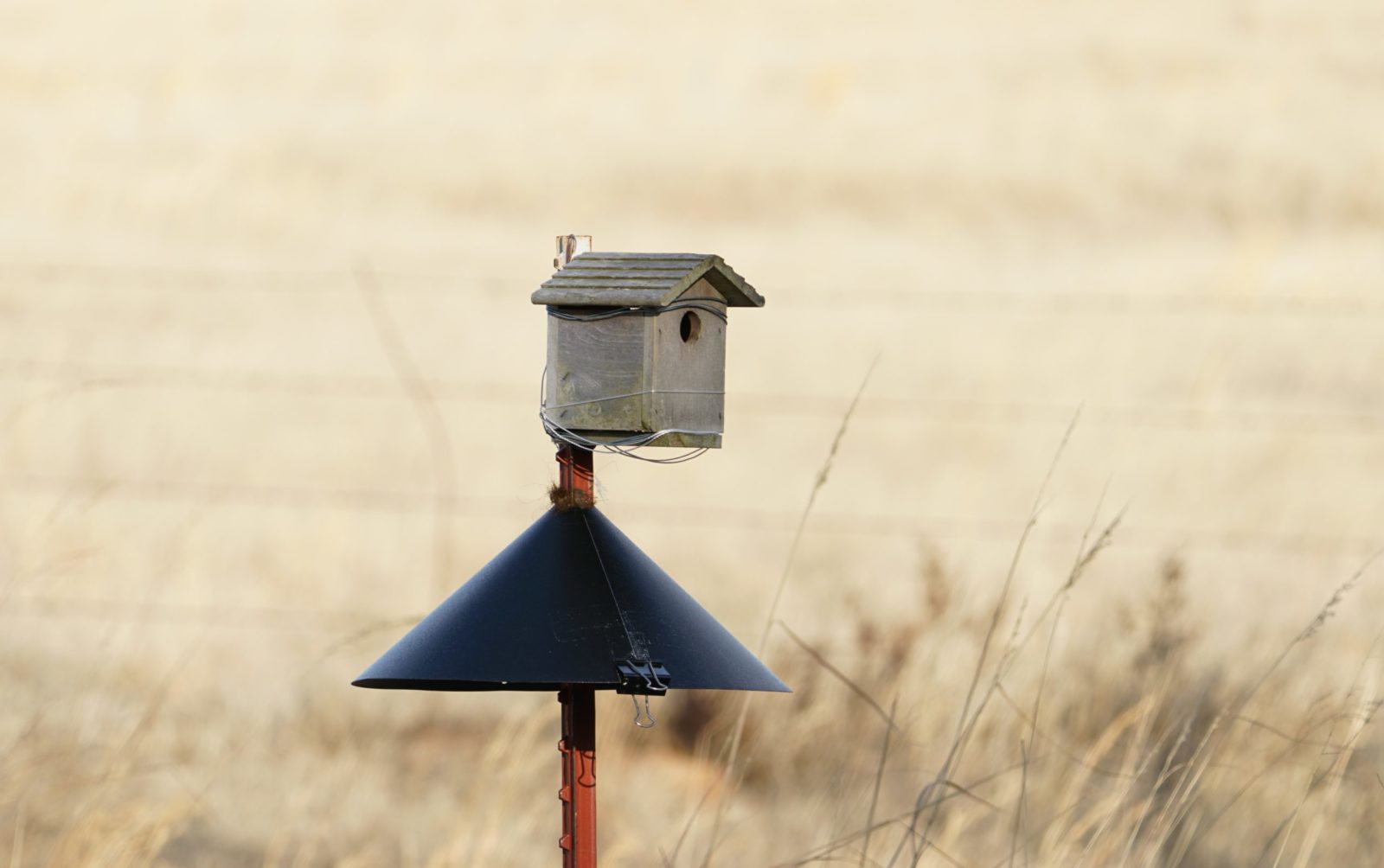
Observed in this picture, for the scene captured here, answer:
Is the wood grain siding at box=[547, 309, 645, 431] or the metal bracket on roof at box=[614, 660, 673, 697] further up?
the wood grain siding at box=[547, 309, 645, 431]

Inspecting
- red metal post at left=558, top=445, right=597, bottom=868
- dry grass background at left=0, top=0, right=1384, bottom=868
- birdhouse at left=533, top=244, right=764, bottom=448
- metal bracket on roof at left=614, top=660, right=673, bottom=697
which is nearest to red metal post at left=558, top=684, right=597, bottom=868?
red metal post at left=558, top=445, right=597, bottom=868

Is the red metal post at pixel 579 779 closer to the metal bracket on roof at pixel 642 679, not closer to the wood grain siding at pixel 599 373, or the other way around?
the metal bracket on roof at pixel 642 679

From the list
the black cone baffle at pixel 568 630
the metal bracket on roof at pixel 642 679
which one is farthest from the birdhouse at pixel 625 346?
the metal bracket on roof at pixel 642 679

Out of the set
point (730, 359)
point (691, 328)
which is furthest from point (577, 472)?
point (730, 359)

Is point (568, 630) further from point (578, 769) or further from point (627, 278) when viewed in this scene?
point (627, 278)

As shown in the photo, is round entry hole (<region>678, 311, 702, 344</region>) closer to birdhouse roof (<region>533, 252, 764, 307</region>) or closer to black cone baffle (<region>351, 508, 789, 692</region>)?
birdhouse roof (<region>533, 252, 764, 307</region>)

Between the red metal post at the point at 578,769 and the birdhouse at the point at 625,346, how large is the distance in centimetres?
8

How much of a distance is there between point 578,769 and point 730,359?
2579 mm

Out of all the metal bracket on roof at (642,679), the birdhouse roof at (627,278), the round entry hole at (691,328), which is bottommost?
the metal bracket on roof at (642,679)

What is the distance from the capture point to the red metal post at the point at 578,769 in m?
1.52

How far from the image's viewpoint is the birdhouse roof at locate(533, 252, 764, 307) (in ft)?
5.10

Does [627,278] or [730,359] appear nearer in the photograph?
[627,278]

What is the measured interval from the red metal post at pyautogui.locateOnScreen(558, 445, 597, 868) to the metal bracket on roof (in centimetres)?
13

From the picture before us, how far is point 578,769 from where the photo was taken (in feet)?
5.00
